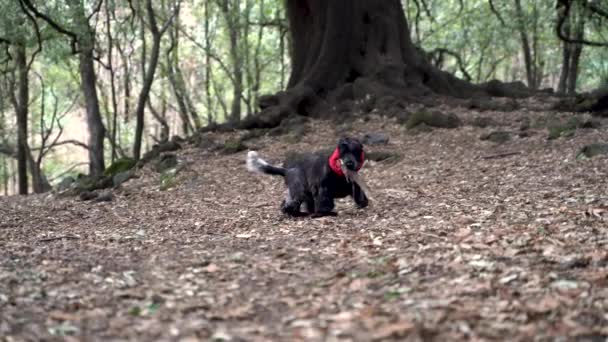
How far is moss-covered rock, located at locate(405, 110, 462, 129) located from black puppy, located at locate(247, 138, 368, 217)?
5.39 m

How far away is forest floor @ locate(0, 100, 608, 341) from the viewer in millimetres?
3316

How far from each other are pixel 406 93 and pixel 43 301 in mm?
11330

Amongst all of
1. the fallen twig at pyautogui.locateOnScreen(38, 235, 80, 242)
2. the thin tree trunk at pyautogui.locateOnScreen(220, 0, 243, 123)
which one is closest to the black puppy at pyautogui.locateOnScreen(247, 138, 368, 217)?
the fallen twig at pyautogui.locateOnScreen(38, 235, 80, 242)

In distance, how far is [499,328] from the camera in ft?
10.2

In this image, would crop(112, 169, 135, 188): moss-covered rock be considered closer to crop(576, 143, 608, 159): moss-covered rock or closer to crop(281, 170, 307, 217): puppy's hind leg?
crop(281, 170, 307, 217): puppy's hind leg

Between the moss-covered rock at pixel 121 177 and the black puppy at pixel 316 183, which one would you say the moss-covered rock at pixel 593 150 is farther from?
the moss-covered rock at pixel 121 177

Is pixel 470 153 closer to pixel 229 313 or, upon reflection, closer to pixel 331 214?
pixel 331 214

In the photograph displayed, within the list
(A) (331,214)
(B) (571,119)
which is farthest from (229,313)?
(B) (571,119)

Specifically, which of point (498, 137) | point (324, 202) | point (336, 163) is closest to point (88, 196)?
point (324, 202)

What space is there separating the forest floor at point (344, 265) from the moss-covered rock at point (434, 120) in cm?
279

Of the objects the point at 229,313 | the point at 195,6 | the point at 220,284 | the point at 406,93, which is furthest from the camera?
the point at 195,6

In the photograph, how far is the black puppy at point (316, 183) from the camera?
23.9ft

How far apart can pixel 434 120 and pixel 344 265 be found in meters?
8.45

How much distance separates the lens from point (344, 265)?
15.6 ft
